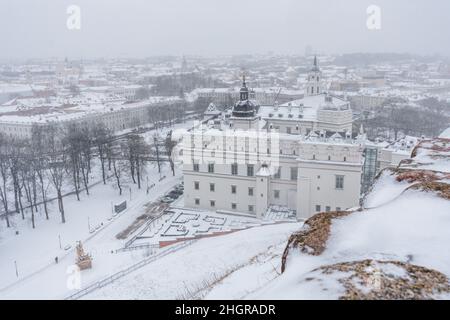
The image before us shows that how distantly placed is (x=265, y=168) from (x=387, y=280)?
24.5 metres

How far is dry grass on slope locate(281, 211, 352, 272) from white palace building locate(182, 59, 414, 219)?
68.4ft

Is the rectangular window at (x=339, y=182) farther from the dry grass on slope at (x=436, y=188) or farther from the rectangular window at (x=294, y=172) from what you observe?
the dry grass on slope at (x=436, y=188)

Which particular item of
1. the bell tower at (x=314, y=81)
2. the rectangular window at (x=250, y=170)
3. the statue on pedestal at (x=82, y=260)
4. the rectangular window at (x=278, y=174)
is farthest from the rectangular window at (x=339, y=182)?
the bell tower at (x=314, y=81)

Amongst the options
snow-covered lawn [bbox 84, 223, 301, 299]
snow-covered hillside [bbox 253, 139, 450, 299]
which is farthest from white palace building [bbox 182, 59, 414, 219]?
snow-covered hillside [bbox 253, 139, 450, 299]

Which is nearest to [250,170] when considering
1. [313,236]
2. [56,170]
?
[56,170]

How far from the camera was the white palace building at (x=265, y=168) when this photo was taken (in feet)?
90.6

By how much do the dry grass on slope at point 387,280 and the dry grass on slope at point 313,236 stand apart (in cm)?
82

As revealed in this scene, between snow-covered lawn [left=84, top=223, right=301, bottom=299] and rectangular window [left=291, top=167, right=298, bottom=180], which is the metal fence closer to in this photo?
snow-covered lawn [left=84, top=223, right=301, bottom=299]

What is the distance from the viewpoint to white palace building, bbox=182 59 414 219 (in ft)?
90.6

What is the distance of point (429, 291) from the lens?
15.6 ft

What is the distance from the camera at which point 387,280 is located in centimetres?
499

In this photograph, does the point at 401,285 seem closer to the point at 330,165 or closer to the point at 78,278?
the point at 78,278

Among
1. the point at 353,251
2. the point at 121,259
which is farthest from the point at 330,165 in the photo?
the point at 353,251

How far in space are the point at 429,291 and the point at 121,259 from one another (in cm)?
1930
